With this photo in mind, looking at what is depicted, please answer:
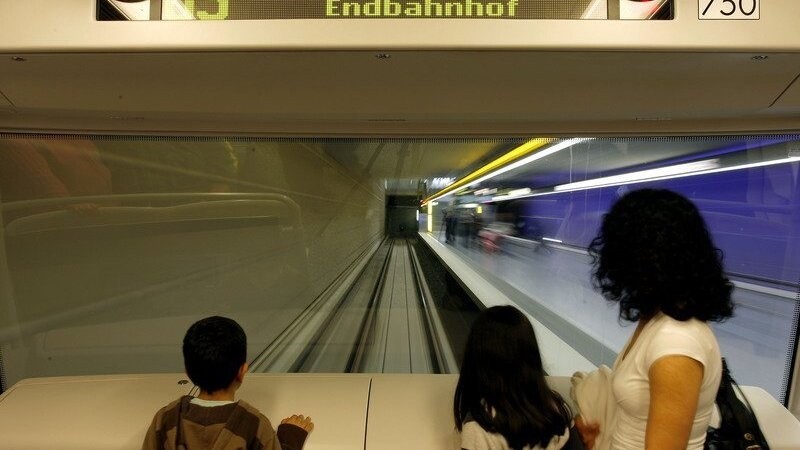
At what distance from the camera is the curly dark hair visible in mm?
1248

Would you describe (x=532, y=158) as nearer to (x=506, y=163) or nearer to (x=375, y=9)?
(x=506, y=163)

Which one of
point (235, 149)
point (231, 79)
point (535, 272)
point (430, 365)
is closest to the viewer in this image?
point (231, 79)

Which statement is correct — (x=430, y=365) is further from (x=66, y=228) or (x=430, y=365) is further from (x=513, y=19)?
(x=513, y=19)

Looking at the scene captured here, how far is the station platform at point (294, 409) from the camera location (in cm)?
201

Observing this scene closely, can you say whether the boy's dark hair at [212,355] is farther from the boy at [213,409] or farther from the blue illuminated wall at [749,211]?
the blue illuminated wall at [749,211]

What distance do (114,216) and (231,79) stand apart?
1.83 m

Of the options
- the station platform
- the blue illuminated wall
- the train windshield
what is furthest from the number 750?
the station platform

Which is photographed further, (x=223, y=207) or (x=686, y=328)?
(x=223, y=207)

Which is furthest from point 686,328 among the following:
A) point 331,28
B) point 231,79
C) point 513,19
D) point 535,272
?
point 535,272

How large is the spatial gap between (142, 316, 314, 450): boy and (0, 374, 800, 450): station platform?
0.49m

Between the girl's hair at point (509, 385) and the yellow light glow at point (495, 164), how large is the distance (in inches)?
55.6

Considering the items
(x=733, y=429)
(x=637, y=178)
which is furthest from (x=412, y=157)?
(x=733, y=429)

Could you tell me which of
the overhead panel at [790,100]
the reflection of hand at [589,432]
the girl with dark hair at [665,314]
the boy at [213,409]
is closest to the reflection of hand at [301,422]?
the boy at [213,409]

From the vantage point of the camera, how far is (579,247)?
3.94 meters
